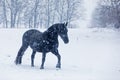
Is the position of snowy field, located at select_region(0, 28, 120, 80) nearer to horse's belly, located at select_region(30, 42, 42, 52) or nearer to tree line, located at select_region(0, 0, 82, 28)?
horse's belly, located at select_region(30, 42, 42, 52)

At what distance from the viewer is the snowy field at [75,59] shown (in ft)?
30.3

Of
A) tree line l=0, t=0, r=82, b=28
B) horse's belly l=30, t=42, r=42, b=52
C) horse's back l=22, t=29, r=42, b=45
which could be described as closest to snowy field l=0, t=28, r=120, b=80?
horse's belly l=30, t=42, r=42, b=52

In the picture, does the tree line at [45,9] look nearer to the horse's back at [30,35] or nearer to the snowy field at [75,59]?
the snowy field at [75,59]

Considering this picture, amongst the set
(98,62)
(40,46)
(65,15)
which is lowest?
(98,62)

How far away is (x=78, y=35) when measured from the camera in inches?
935

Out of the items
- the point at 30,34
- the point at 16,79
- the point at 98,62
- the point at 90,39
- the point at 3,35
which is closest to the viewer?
the point at 16,79

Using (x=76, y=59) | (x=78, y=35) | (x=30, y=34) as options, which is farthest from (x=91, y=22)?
(x=30, y=34)

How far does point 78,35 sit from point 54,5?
2243 centimetres

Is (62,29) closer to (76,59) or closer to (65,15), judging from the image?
(76,59)

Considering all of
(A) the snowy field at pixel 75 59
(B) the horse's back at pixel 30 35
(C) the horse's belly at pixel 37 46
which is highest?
(B) the horse's back at pixel 30 35

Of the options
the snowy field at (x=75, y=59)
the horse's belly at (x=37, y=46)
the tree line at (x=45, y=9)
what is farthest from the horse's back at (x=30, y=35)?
the tree line at (x=45, y=9)

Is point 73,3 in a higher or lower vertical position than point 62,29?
higher

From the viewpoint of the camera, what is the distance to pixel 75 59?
14.8 metres

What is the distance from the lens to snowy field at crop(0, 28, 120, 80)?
30.3ft
